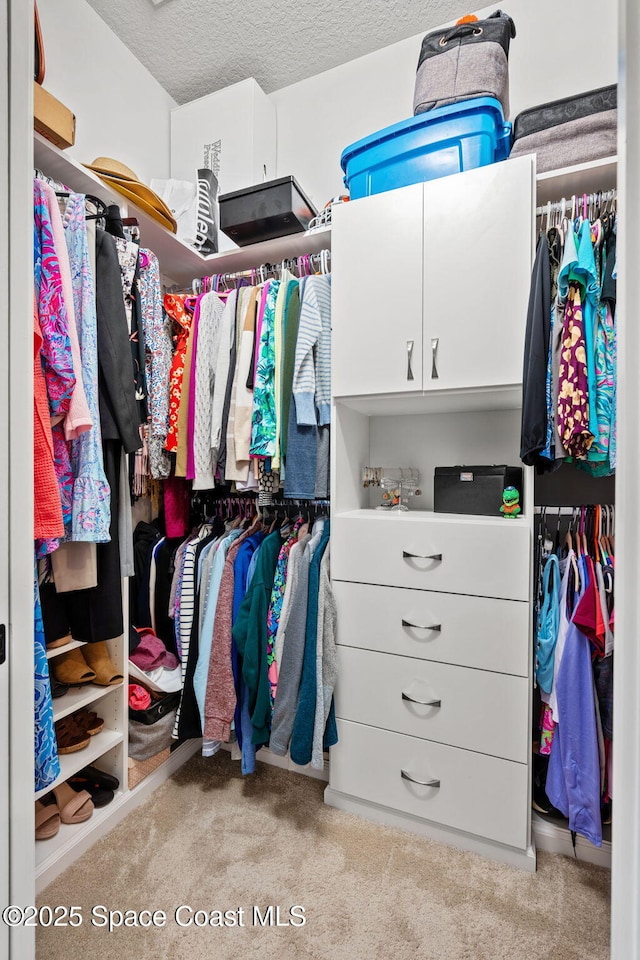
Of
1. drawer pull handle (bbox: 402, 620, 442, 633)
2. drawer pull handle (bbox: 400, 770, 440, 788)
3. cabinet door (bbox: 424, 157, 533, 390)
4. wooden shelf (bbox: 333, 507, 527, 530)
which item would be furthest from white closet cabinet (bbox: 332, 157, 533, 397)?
drawer pull handle (bbox: 400, 770, 440, 788)

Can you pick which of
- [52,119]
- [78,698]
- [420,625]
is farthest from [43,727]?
[52,119]

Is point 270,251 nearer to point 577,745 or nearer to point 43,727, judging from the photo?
point 43,727

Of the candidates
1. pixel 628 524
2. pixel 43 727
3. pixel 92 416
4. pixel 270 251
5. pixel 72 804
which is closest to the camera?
pixel 628 524

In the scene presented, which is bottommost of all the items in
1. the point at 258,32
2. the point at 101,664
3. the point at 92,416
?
the point at 101,664

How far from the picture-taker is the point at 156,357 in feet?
5.42

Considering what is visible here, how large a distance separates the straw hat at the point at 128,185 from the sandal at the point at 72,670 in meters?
1.60

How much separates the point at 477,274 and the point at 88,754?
1979 mm

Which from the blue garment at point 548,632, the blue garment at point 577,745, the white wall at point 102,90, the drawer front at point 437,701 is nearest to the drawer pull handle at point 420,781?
the drawer front at point 437,701

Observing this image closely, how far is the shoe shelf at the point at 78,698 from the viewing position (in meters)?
1.45

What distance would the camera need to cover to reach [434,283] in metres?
1.54

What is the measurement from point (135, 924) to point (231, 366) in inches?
67.3

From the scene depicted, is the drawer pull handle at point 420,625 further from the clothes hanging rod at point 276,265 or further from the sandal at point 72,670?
the clothes hanging rod at point 276,265

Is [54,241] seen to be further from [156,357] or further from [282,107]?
[282,107]

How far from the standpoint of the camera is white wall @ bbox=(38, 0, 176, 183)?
1812mm
